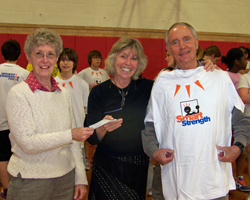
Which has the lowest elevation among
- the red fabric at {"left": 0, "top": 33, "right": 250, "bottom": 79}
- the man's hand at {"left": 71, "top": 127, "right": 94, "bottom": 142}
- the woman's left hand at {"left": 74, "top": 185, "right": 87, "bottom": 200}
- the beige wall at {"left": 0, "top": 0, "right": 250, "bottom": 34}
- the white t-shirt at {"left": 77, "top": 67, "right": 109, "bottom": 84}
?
the woman's left hand at {"left": 74, "top": 185, "right": 87, "bottom": 200}

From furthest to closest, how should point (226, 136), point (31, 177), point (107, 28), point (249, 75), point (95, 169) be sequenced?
point (107, 28) → point (249, 75) → point (95, 169) → point (226, 136) → point (31, 177)

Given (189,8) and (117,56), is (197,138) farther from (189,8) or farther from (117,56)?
(189,8)

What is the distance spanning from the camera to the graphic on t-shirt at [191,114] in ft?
4.82

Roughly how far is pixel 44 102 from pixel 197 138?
103cm

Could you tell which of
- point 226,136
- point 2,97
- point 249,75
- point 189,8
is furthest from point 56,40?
point 189,8

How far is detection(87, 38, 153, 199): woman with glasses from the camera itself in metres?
1.72

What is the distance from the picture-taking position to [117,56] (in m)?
1.88

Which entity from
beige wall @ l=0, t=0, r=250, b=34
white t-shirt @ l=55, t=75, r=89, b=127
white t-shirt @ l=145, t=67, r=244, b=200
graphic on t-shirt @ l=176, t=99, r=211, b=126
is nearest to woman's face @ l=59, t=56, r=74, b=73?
white t-shirt @ l=55, t=75, r=89, b=127

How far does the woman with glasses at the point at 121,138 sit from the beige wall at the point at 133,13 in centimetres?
537

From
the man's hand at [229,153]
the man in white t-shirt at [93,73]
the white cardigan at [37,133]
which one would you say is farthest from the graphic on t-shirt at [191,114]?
the man in white t-shirt at [93,73]

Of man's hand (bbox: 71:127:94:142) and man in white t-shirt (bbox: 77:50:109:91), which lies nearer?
man's hand (bbox: 71:127:94:142)

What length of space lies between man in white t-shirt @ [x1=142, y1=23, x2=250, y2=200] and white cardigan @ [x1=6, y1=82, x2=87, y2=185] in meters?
0.59

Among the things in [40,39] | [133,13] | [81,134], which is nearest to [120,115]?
[81,134]

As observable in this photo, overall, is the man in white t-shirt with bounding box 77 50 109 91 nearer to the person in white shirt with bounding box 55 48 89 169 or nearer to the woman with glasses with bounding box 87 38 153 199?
the person in white shirt with bounding box 55 48 89 169
